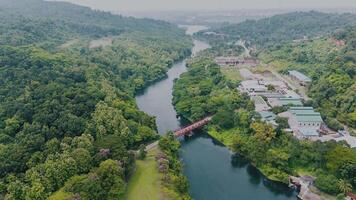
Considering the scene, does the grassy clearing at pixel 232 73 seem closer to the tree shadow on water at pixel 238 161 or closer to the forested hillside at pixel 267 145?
the forested hillside at pixel 267 145

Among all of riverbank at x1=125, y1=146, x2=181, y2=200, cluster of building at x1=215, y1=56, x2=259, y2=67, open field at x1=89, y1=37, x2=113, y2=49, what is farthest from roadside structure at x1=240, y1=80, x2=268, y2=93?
open field at x1=89, y1=37, x2=113, y2=49

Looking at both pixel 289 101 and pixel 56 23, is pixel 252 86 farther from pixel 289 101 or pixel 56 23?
pixel 56 23

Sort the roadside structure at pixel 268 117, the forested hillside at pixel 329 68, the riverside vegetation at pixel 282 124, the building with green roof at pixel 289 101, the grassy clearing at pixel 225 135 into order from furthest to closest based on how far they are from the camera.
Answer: the building with green roof at pixel 289 101, the forested hillside at pixel 329 68, the grassy clearing at pixel 225 135, the roadside structure at pixel 268 117, the riverside vegetation at pixel 282 124

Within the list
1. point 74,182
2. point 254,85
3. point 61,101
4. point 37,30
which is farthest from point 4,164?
point 37,30

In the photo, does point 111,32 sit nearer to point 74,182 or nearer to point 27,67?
point 27,67

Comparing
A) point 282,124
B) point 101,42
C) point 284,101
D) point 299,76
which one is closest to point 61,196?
point 282,124

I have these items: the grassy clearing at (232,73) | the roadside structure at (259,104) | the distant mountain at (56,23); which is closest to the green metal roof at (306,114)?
the roadside structure at (259,104)
